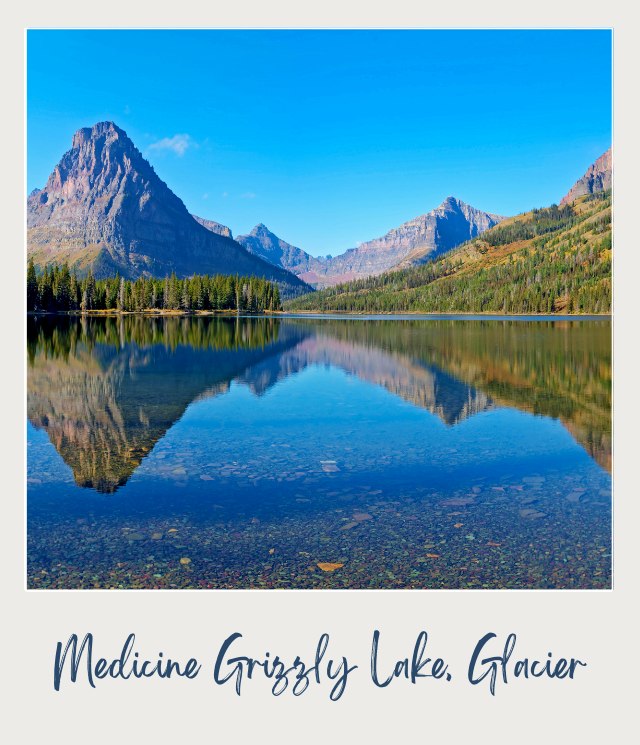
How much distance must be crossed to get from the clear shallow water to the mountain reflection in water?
0.21m

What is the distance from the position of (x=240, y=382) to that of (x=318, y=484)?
2465 cm

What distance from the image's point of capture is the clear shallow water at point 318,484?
12.9 meters

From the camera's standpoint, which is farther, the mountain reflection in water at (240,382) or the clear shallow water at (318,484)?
the mountain reflection in water at (240,382)

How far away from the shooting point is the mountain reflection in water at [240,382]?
24438 millimetres

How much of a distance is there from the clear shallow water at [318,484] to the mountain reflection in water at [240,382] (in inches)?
8.4

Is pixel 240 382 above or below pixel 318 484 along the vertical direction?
above

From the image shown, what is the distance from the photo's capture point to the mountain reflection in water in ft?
80.2

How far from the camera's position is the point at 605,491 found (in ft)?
60.3

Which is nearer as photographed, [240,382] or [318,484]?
[318,484]

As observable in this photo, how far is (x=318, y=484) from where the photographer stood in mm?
18781

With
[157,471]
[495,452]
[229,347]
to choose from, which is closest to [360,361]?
[229,347]

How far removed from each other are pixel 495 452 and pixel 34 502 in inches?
659

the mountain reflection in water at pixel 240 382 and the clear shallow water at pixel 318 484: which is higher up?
the mountain reflection in water at pixel 240 382

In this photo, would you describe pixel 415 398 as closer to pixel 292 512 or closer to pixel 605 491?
pixel 605 491
